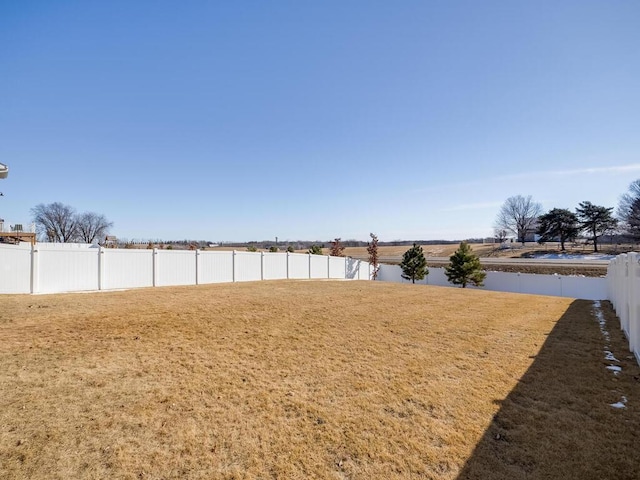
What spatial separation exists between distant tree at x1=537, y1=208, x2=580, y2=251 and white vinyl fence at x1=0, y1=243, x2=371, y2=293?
48.6 m

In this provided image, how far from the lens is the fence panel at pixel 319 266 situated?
76.1 ft

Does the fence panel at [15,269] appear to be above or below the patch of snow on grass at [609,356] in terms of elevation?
above

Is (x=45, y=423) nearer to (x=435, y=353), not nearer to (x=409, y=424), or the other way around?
(x=409, y=424)

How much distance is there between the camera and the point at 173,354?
5.16 m

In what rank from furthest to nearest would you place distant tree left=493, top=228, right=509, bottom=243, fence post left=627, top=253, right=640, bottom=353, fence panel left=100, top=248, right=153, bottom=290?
1. distant tree left=493, top=228, right=509, bottom=243
2. fence panel left=100, top=248, right=153, bottom=290
3. fence post left=627, top=253, right=640, bottom=353

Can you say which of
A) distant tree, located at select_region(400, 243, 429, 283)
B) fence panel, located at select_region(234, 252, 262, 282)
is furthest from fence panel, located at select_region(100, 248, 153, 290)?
distant tree, located at select_region(400, 243, 429, 283)

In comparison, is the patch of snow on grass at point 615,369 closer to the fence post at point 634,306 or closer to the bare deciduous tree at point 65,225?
the fence post at point 634,306

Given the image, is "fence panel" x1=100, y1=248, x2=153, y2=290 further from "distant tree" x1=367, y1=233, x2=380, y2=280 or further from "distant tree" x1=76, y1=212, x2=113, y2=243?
"distant tree" x1=76, y1=212, x2=113, y2=243

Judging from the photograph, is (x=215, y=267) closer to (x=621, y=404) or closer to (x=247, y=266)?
(x=247, y=266)

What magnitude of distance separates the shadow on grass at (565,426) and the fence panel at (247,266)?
13106 millimetres

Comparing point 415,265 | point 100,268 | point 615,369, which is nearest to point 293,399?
point 615,369

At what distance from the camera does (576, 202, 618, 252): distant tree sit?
44.2m

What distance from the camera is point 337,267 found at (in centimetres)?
2677

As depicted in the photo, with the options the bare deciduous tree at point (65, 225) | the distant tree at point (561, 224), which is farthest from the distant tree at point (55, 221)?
the distant tree at point (561, 224)
